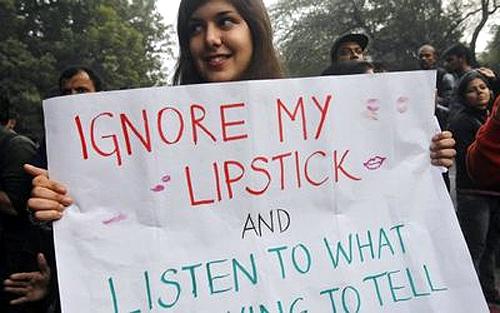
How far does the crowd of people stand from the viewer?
1.38 metres

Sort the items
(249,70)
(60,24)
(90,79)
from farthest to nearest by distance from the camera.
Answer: (60,24) < (90,79) < (249,70)

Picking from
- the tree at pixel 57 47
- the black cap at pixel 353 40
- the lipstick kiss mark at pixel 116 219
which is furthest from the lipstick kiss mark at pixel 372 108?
the tree at pixel 57 47

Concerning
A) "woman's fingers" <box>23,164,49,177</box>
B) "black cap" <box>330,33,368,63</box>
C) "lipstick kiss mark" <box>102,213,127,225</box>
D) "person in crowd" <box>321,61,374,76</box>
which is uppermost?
"black cap" <box>330,33,368,63</box>

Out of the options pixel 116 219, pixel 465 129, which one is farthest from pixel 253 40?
pixel 465 129

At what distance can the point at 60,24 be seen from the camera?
23.2 m

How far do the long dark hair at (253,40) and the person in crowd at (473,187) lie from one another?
2.27 metres

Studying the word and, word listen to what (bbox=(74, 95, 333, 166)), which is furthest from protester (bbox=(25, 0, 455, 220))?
the word and

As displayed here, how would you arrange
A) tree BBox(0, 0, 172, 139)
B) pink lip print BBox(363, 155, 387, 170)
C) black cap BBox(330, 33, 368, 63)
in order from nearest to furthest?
pink lip print BBox(363, 155, 387, 170) → black cap BBox(330, 33, 368, 63) → tree BBox(0, 0, 172, 139)

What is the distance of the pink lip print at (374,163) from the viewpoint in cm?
140

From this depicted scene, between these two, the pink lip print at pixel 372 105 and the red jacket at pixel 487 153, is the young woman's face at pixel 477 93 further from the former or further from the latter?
the pink lip print at pixel 372 105

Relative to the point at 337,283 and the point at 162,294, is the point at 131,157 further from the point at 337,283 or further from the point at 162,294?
the point at 337,283

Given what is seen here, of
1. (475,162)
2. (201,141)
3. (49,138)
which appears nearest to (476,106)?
(475,162)

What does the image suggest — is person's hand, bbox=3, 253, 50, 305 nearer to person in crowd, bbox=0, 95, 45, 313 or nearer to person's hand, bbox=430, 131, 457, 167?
person in crowd, bbox=0, 95, 45, 313

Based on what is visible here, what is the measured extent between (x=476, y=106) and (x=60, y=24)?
21836 mm
